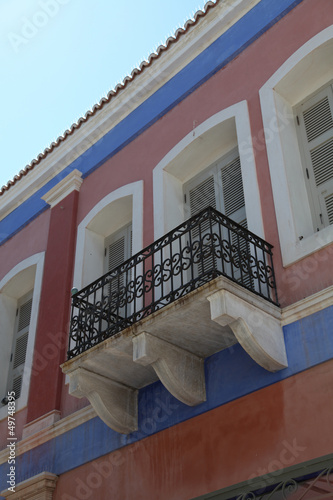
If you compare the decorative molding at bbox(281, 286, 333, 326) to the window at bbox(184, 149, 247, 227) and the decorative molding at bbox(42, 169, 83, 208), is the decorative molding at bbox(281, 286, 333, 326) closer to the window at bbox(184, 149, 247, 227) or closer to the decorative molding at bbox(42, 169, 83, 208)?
the window at bbox(184, 149, 247, 227)

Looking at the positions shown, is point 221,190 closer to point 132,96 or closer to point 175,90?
point 175,90

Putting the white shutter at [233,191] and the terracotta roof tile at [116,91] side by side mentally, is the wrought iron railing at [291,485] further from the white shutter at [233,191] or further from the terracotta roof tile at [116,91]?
the terracotta roof tile at [116,91]

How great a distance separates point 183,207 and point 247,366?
9.71 feet

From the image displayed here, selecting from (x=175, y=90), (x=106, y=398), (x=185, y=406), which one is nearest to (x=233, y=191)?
(x=175, y=90)

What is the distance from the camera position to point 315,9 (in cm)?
825

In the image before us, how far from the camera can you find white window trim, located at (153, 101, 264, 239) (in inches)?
302

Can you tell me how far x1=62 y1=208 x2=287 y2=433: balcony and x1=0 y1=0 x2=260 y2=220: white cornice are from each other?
3.06 metres

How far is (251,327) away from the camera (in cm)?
636

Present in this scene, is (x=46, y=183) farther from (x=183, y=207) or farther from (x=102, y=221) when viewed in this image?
(x=183, y=207)

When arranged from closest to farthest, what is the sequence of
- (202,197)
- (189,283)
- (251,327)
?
(251,327), (189,283), (202,197)

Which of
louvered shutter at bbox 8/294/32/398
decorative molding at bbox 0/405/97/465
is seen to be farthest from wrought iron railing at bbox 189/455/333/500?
louvered shutter at bbox 8/294/32/398

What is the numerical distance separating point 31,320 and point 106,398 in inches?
118

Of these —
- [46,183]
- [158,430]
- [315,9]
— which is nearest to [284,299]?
[158,430]

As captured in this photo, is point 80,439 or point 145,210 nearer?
point 80,439
